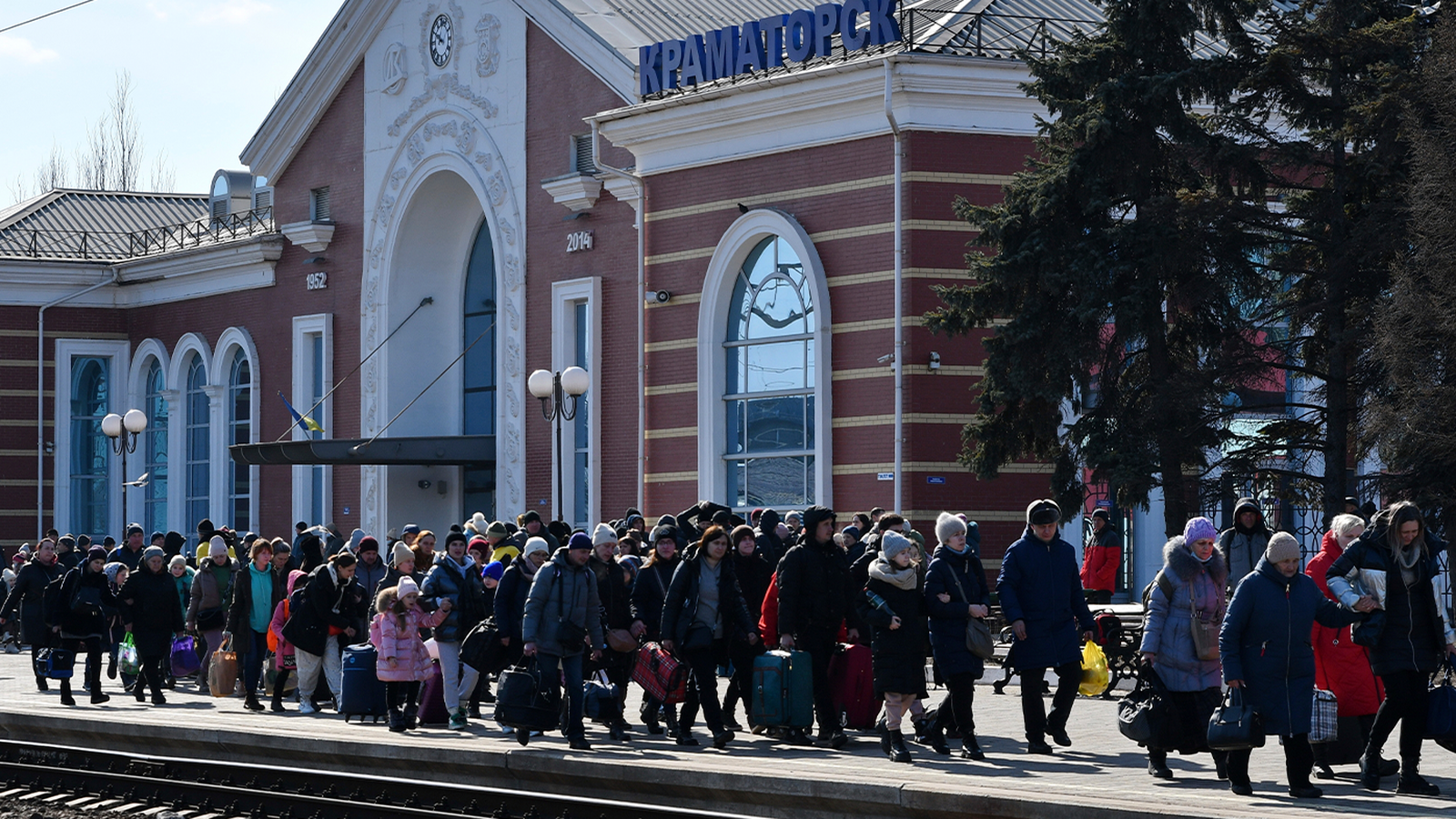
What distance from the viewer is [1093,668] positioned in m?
17.0

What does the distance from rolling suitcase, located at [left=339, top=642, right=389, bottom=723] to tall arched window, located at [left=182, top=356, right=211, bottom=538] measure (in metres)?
24.8

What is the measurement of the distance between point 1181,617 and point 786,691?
11.3 ft

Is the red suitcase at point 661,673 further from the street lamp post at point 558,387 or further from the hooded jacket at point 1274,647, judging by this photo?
the street lamp post at point 558,387

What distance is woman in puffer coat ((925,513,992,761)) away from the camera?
544 inches

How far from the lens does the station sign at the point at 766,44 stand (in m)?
26.4

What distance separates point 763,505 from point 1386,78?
11.7 metres

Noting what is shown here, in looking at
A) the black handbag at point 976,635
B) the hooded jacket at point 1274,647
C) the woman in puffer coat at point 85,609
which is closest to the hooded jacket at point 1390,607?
the hooded jacket at point 1274,647

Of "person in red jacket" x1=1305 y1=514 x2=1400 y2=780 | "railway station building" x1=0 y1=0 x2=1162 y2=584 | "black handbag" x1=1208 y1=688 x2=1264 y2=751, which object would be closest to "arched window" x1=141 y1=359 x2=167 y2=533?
"railway station building" x1=0 y1=0 x2=1162 y2=584

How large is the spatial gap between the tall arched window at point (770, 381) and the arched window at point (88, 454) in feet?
66.1

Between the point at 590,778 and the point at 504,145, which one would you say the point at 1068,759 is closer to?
the point at 590,778

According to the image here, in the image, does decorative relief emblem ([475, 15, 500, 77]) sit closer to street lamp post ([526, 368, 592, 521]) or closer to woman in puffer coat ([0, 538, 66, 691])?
street lamp post ([526, 368, 592, 521])

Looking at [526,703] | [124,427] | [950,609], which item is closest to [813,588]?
[950,609]

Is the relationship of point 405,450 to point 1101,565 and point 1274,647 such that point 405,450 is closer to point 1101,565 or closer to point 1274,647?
point 1101,565

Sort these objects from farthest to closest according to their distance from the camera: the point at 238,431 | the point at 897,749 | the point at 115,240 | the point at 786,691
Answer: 1. the point at 115,240
2. the point at 238,431
3. the point at 786,691
4. the point at 897,749
